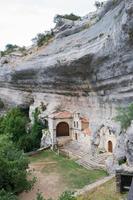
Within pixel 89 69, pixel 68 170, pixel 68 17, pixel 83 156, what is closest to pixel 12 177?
pixel 68 170

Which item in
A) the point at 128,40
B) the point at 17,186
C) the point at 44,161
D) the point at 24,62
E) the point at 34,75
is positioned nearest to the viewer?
the point at 17,186

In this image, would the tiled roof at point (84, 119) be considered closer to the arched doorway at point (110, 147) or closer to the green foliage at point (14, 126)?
the arched doorway at point (110, 147)

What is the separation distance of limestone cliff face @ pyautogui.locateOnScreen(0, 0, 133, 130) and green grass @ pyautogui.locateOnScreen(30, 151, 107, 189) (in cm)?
390

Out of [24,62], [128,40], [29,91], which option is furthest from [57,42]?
[128,40]

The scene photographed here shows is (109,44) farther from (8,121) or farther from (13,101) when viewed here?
(13,101)

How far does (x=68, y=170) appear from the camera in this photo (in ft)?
78.1

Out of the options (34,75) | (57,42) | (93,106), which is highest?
(57,42)

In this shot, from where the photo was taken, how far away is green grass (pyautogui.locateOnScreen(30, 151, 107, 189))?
2128 cm

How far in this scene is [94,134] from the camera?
2564 centimetres

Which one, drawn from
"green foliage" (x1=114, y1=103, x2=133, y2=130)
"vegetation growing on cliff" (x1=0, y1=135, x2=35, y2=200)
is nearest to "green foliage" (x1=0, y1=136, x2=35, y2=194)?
"vegetation growing on cliff" (x1=0, y1=135, x2=35, y2=200)

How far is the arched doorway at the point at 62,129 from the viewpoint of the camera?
3014 cm

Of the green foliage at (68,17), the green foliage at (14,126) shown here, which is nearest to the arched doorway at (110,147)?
the green foliage at (14,126)

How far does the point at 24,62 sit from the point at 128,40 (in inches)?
618

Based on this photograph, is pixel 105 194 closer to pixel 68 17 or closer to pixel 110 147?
pixel 110 147
